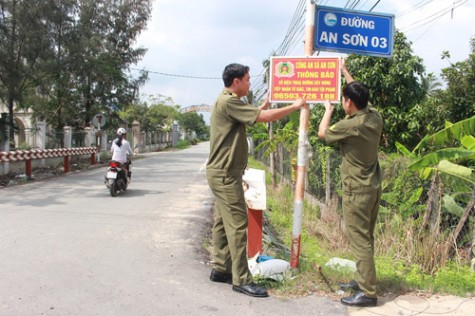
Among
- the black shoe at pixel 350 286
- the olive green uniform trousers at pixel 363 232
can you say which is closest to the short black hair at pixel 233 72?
the olive green uniform trousers at pixel 363 232

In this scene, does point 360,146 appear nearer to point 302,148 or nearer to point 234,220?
point 302,148

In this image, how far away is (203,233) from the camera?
660 cm

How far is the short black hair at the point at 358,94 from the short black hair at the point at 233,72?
95 centimetres

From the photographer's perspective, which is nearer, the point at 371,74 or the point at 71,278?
the point at 71,278

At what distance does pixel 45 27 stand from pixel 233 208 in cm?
1390

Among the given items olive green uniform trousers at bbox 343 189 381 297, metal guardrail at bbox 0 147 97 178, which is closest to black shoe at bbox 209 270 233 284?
olive green uniform trousers at bbox 343 189 381 297

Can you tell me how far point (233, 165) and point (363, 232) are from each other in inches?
50.1

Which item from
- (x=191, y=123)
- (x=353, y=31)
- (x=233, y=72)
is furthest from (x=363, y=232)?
(x=191, y=123)

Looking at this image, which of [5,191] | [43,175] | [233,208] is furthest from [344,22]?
[43,175]

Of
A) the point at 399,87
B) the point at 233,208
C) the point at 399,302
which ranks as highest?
the point at 399,87

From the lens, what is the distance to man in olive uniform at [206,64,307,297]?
3.84m

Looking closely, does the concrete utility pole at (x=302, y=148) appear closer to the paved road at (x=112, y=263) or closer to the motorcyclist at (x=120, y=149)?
the paved road at (x=112, y=263)

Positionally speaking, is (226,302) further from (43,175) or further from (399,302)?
(43,175)

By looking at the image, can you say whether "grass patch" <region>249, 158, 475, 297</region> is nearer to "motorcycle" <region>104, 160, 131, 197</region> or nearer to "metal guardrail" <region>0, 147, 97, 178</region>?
"motorcycle" <region>104, 160, 131, 197</region>
